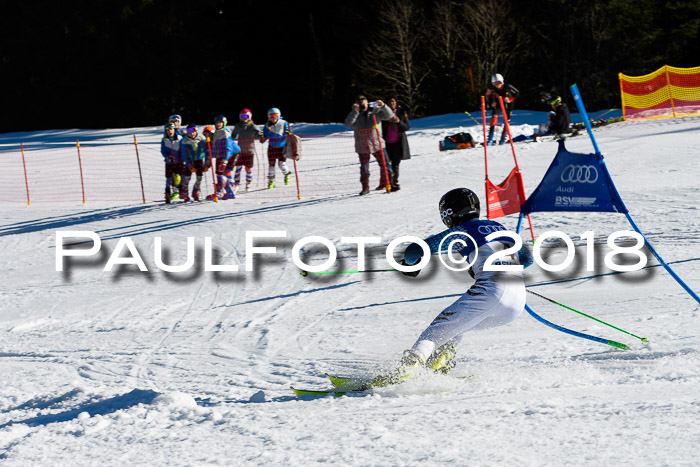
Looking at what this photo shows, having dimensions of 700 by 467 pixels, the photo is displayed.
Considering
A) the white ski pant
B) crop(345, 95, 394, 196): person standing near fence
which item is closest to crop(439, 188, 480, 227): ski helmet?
the white ski pant

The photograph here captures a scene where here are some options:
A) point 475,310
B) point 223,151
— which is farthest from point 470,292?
point 223,151

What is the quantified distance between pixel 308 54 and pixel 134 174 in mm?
20774

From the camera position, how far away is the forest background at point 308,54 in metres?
32.7

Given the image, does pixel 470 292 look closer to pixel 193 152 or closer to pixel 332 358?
pixel 332 358

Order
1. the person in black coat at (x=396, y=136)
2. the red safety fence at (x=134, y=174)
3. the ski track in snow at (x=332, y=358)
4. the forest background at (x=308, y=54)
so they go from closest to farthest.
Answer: the ski track in snow at (x=332, y=358) → the person in black coat at (x=396, y=136) → the red safety fence at (x=134, y=174) → the forest background at (x=308, y=54)

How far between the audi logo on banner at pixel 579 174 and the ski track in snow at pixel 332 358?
115cm

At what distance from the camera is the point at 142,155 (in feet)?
78.6

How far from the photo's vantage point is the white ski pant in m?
5.35

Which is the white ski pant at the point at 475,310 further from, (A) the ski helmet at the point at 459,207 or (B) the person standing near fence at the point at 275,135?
(B) the person standing near fence at the point at 275,135

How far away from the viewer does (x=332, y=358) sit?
654 cm

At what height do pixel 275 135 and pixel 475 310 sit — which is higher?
pixel 275 135

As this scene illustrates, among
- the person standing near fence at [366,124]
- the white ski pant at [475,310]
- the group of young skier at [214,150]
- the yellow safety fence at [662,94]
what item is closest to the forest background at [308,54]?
the yellow safety fence at [662,94]

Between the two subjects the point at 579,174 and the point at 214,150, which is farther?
the point at 214,150

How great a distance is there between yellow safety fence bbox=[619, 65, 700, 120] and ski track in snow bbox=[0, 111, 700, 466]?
11.7 meters
